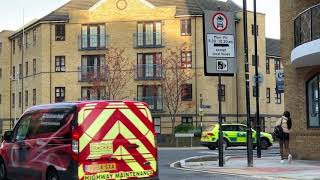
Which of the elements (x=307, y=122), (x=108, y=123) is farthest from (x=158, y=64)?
(x=108, y=123)

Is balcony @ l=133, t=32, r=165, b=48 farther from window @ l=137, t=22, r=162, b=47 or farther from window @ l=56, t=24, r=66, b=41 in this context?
window @ l=56, t=24, r=66, b=41

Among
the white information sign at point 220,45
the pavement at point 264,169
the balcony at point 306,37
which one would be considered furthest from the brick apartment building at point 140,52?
the white information sign at point 220,45

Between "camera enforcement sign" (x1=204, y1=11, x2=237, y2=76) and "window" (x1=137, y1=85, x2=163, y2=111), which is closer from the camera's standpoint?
"camera enforcement sign" (x1=204, y1=11, x2=237, y2=76)

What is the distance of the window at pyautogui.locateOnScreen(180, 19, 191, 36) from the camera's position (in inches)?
2133

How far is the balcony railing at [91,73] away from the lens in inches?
2147

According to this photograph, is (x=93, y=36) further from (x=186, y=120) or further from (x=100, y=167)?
(x=100, y=167)

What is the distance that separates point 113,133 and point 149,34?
44040 millimetres

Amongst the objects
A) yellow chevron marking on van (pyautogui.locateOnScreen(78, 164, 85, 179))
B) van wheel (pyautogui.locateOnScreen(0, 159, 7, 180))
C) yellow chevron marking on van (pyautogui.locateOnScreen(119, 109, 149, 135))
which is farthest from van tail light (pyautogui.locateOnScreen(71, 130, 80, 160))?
van wheel (pyautogui.locateOnScreen(0, 159, 7, 180))

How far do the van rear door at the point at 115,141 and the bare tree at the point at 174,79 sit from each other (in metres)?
39.9

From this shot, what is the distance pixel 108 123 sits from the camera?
11.6 meters

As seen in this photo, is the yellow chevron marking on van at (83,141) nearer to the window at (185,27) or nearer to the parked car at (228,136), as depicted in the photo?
the parked car at (228,136)

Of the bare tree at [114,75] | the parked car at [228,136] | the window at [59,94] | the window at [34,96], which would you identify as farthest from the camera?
the window at [34,96]

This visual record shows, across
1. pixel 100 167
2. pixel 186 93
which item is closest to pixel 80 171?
pixel 100 167

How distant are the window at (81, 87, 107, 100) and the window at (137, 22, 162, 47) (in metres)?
5.47
